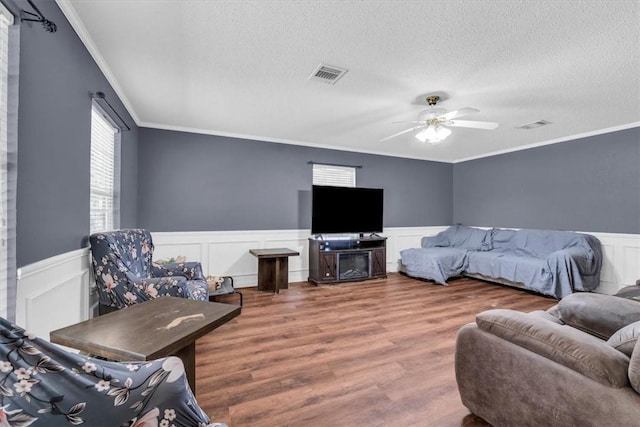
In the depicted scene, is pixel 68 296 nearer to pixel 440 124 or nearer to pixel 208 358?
pixel 208 358

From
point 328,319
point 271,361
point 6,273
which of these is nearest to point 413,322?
point 328,319

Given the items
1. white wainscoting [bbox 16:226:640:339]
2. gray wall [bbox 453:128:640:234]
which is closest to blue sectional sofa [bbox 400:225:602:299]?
white wainscoting [bbox 16:226:640:339]

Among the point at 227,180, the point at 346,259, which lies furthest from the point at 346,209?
the point at 227,180

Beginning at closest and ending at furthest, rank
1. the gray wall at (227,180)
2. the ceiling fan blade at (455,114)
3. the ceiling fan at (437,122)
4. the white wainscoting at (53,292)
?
the white wainscoting at (53,292), the ceiling fan blade at (455,114), the ceiling fan at (437,122), the gray wall at (227,180)

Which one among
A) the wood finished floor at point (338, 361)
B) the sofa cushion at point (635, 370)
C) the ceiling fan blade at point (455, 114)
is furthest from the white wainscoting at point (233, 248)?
the sofa cushion at point (635, 370)

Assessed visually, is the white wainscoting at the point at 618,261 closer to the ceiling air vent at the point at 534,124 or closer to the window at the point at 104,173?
the ceiling air vent at the point at 534,124

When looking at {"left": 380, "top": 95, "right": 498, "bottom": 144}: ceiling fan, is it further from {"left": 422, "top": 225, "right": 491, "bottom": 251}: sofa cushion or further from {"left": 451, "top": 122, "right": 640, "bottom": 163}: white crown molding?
{"left": 422, "top": 225, "right": 491, "bottom": 251}: sofa cushion

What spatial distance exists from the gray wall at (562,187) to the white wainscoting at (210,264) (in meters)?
0.41

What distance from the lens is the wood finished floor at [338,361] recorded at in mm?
1729

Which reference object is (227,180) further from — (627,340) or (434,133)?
(627,340)

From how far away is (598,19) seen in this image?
1.85 m

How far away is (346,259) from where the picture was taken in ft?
16.2

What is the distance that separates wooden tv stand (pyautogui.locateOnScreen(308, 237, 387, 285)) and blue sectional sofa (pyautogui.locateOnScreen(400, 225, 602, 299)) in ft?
2.18

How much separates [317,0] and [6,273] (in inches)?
83.1
